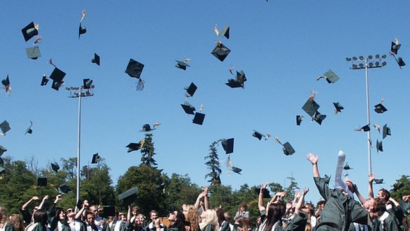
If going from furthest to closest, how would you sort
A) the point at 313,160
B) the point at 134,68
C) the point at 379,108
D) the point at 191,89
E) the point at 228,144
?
the point at 379,108
the point at 228,144
the point at 191,89
the point at 134,68
the point at 313,160

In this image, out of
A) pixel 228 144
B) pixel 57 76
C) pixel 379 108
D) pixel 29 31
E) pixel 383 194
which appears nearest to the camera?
pixel 383 194

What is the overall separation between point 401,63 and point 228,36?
16.8 ft

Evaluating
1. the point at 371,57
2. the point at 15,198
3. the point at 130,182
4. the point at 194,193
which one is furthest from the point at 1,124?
the point at 194,193

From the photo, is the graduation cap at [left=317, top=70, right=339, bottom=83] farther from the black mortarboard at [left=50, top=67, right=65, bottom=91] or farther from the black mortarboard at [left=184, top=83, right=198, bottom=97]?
the black mortarboard at [left=50, top=67, right=65, bottom=91]

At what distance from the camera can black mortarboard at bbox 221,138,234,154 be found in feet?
49.8

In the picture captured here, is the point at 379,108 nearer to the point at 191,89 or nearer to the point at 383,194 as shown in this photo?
the point at 191,89

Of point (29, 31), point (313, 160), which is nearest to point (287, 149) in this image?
point (29, 31)

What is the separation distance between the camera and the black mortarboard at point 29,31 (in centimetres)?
1350

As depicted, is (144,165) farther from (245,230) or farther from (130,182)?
(245,230)

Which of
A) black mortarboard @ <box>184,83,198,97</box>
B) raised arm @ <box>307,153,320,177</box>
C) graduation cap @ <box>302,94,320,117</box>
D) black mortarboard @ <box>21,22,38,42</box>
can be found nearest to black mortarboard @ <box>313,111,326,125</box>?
graduation cap @ <box>302,94,320,117</box>

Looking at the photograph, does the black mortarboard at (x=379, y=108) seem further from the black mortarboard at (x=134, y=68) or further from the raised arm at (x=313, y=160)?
the raised arm at (x=313, y=160)

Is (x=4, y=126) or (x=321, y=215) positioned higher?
(x=4, y=126)

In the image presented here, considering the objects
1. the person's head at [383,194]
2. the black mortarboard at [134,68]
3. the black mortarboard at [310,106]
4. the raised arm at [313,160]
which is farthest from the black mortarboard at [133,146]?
the raised arm at [313,160]

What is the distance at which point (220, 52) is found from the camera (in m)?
13.6
